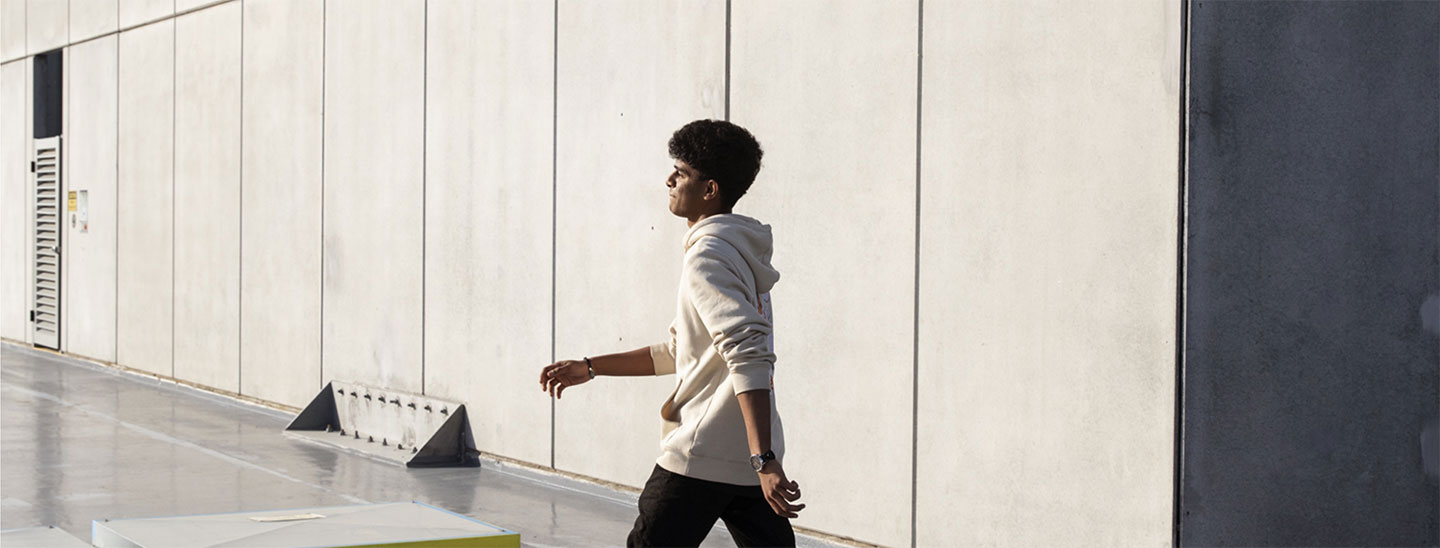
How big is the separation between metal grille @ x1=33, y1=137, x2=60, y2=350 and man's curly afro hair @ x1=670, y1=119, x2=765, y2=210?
50.8 feet

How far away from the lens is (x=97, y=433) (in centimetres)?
1104

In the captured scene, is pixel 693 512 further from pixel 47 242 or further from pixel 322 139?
pixel 47 242

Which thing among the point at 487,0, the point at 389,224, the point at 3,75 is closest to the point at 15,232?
the point at 3,75

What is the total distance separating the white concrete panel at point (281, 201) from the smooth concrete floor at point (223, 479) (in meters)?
0.50

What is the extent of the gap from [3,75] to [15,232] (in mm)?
2006

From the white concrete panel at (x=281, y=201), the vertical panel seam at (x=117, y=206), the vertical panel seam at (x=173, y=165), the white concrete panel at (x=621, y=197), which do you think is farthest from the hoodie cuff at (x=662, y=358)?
the vertical panel seam at (x=117, y=206)

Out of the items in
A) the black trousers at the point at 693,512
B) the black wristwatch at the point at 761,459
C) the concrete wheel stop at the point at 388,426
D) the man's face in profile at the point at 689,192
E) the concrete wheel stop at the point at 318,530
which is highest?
the man's face in profile at the point at 689,192

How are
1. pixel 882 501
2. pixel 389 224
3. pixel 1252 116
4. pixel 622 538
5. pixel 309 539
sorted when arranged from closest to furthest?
1. pixel 309 539
2. pixel 1252 116
3. pixel 882 501
4. pixel 622 538
5. pixel 389 224

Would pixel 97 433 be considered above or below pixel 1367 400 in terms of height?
below

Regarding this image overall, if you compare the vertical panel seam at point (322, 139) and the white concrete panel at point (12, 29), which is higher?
the white concrete panel at point (12, 29)

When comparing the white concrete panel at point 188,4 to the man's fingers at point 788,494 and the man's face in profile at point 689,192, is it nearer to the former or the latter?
the man's face in profile at point 689,192

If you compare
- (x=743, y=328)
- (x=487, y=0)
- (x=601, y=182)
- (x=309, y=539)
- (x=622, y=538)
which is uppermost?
(x=487, y=0)

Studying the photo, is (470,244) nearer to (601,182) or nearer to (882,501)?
(601,182)

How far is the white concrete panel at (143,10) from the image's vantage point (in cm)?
1474
